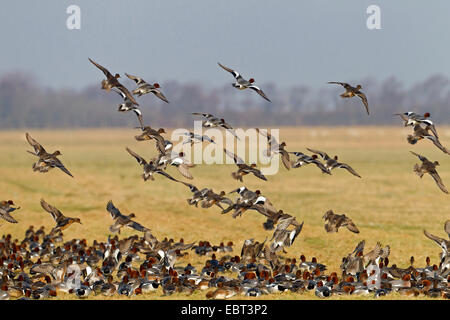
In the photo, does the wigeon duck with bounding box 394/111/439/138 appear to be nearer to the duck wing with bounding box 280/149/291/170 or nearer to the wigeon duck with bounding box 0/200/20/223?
the duck wing with bounding box 280/149/291/170

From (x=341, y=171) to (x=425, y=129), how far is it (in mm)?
39216

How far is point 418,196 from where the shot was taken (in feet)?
125

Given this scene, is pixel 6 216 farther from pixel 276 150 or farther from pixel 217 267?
pixel 276 150

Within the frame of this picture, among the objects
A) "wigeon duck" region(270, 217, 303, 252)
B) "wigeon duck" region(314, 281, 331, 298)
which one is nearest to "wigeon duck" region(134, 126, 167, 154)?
"wigeon duck" region(270, 217, 303, 252)

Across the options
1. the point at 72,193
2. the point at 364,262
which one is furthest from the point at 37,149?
the point at 72,193

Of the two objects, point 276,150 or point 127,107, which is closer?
point 127,107

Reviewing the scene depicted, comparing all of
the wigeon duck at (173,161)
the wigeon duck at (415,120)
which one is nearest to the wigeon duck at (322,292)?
the wigeon duck at (173,161)

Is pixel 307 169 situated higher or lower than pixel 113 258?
higher

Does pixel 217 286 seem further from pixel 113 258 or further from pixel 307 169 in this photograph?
pixel 307 169

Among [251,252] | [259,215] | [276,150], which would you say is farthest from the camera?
[259,215]

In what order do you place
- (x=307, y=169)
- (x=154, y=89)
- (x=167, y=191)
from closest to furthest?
1. (x=154, y=89)
2. (x=167, y=191)
3. (x=307, y=169)

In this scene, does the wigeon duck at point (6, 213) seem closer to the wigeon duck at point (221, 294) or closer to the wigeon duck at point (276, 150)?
the wigeon duck at point (221, 294)

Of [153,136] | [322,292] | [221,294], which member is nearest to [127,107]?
[153,136]

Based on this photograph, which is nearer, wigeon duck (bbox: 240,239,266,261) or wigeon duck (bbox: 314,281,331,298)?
wigeon duck (bbox: 314,281,331,298)
